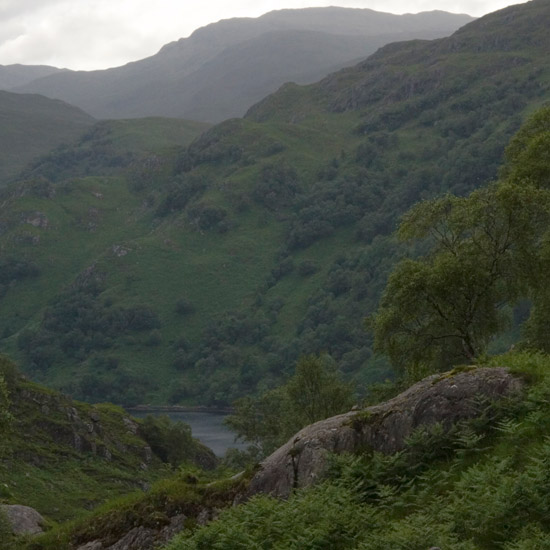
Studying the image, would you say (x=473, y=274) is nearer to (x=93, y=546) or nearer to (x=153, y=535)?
(x=153, y=535)

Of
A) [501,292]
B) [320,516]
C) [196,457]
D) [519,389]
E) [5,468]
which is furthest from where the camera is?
[196,457]

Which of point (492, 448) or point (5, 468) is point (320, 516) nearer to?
point (492, 448)

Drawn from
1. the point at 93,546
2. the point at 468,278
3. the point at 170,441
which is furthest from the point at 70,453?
the point at 93,546

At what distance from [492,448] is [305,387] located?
5961 centimetres

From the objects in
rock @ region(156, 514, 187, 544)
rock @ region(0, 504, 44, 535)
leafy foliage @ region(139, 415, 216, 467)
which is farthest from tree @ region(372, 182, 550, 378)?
leafy foliage @ region(139, 415, 216, 467)

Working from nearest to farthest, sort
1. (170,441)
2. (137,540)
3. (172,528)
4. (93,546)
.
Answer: (172,528) → (137,540) → (93,546) → (170,441)

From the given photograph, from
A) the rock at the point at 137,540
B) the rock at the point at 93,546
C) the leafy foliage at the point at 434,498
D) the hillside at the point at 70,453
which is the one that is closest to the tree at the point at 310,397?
A: the hillside at the point at 70,453

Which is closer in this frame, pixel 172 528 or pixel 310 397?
pixel 172 528

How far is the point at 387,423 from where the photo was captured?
25.7 metres

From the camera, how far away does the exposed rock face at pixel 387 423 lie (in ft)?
80.4

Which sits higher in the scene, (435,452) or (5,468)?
(435,452)

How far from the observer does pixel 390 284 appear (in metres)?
44.8

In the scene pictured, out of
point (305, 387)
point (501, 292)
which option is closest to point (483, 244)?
point (501, 292)

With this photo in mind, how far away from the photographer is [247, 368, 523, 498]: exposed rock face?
2452 cm
